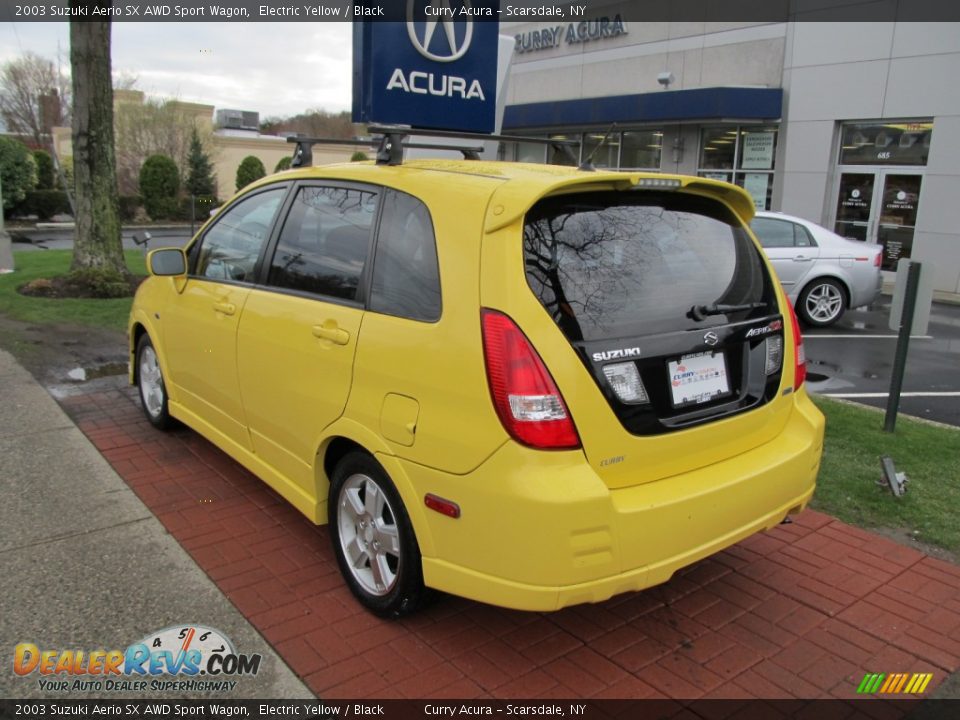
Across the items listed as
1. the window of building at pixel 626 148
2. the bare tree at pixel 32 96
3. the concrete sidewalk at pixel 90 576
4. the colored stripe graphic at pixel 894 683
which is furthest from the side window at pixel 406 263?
the bare tree at pixel 32 96

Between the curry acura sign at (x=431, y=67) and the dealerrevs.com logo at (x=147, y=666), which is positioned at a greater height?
the curry acura sign at (x=431, y=67)

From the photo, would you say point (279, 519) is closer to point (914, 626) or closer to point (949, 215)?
point (914, 626)

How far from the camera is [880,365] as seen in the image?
8.68 metres

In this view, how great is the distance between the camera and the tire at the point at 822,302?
11.0 meters

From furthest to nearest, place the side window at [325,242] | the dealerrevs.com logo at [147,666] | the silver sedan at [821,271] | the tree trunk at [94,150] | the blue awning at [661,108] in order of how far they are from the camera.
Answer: the blue awning at [661,108] < the silver sedan at [821,271] < the tree trunk at [94,150] < the side window at [325,242] < the dealerrevs.com logo at [147,666]

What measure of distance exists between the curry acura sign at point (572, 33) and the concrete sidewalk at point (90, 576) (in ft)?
62.0

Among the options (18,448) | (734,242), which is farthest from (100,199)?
(734,242)

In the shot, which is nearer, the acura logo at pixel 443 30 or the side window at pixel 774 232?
the acura logo at pixel 443 30

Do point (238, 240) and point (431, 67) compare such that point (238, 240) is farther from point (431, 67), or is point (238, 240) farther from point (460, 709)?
point (460, 709)

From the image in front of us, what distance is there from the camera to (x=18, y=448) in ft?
16.6

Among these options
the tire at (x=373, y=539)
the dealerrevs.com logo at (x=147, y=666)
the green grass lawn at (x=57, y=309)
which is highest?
the tire at (x=373, y=539)

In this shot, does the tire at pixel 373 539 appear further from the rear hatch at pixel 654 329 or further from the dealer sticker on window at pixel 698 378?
the dealer sticker on window at pixel 698 378

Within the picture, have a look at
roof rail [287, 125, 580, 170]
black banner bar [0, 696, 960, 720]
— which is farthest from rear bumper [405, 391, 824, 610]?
roof rail [287, 125, 580, 170]

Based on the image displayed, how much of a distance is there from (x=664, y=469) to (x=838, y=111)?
15837mm
